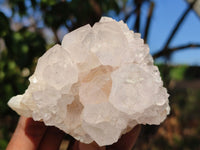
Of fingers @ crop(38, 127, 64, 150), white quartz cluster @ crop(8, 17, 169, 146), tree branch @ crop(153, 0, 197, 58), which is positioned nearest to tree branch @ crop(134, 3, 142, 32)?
tree branch @ crop(153, 0, 197, 58)

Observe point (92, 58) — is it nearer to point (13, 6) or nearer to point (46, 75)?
point (46, 75)

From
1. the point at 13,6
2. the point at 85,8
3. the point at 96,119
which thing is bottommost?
the point at 85,8

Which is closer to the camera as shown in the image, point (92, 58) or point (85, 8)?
point (92, 58)

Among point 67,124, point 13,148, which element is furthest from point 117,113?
point 13,148

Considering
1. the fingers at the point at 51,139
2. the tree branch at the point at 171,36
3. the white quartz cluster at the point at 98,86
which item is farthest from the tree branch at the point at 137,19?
the fingers at the point at 51,139

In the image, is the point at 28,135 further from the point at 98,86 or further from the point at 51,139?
the point at 98,86

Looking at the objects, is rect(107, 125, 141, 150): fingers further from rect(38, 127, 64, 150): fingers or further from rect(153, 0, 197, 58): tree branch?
rect(153, 0, 197, 58): tree branch
